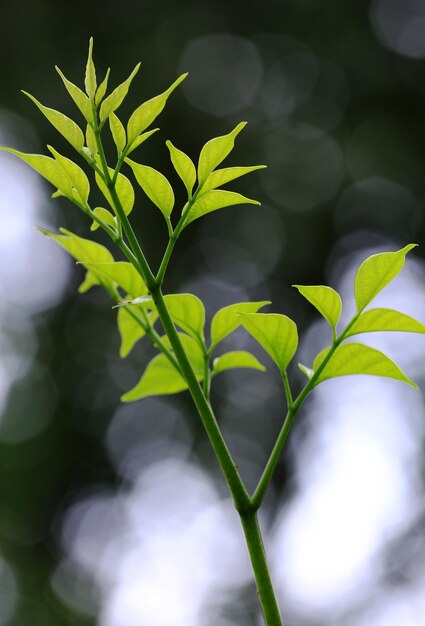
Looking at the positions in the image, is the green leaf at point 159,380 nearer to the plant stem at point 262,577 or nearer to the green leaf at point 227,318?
the green leaf at point 227,318

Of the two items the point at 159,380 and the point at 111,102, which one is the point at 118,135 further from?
the point at 159,380

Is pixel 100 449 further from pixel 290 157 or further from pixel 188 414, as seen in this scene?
pixel 290 157

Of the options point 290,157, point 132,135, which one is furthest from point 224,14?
point 132,135

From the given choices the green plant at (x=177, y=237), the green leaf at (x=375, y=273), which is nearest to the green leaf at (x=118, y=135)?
the green plant at (x=177, y=237)

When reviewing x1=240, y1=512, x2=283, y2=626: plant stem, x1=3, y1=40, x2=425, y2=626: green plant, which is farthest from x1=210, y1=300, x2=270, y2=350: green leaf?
x1=240, y1=512, x2=283, y2=626: plant stem

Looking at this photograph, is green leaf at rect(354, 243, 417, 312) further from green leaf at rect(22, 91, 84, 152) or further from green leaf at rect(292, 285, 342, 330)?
green leaf at rect(22, 91, 84, 152)

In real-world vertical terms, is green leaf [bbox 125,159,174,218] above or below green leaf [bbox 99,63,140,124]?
below

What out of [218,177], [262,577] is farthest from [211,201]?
[262,577]
